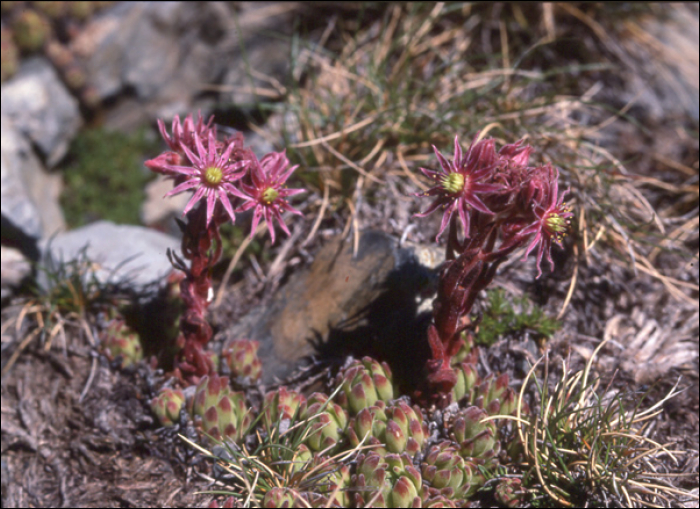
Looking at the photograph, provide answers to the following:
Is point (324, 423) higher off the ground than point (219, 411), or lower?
lower

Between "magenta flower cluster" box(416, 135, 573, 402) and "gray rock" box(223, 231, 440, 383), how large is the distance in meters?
0.58

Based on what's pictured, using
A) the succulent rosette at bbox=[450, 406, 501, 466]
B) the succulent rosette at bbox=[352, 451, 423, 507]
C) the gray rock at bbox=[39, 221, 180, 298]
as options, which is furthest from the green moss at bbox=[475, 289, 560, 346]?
the gray rock at bbox=[39, 221, 180, 298]

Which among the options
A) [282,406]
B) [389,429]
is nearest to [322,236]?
[282,406]

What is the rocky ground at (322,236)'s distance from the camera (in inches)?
132

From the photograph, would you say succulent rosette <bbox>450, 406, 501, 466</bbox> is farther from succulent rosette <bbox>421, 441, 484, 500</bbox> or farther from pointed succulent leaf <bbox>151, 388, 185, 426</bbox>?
pointed succulent leaf <bbox>151, 388, 185, 426</bbox>

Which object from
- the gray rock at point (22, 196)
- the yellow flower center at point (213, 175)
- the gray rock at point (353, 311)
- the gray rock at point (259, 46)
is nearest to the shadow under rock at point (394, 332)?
the gray rock at point (353, 311)

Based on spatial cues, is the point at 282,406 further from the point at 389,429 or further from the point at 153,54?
the point at 153,54

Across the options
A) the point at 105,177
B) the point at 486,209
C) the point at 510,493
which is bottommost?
the point at 510,493

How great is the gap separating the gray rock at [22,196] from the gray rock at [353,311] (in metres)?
1.74

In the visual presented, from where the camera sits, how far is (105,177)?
539 cm

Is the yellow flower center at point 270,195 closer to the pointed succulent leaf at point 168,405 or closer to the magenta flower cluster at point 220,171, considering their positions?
the magenta flower cluster at point 220,171

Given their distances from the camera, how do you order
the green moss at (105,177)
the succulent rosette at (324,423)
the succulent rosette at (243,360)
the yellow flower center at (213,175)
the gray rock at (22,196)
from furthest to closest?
the green moss at (105,177), the gray rock at (22,196), the succulent rosette at (243,360), the succulent rosette at (324,423), the yellow flower center at (213,175)

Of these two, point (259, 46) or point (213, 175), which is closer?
point (213, 175)

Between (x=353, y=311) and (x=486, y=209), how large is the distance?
1.32 m
